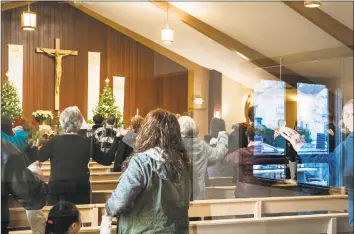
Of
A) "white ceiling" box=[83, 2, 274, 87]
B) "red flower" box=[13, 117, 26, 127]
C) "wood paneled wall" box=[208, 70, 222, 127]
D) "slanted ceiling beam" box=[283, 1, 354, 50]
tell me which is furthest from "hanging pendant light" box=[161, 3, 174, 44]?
"red flower" box=[13, 117, 26, 127]

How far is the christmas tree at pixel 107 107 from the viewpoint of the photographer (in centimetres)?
205

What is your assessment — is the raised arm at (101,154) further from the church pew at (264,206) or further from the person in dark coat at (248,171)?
the person in dark coat at (248,171)

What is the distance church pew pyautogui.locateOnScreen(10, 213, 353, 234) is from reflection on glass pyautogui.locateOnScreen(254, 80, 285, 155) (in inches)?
13.9

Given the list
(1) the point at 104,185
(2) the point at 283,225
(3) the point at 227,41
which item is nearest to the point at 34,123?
(1) the point at 104,185

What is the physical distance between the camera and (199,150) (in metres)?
2.18

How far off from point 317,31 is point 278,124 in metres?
0.44

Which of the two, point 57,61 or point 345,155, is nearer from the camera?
point 57,61

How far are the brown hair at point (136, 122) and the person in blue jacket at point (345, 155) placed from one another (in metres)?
0.64

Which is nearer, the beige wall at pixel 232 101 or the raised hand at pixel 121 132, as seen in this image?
the raised hand at pixel 121 132

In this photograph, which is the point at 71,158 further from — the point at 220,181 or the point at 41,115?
the point at 220,181

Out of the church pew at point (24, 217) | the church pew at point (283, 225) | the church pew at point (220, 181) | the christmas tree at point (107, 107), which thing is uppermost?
the christmas tree at point (107, 107)

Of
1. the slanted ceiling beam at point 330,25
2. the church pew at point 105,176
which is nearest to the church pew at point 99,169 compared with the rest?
the church pew at point 105,176

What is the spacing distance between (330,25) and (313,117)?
403 millimetres

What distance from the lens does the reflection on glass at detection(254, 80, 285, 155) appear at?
7.28ft
